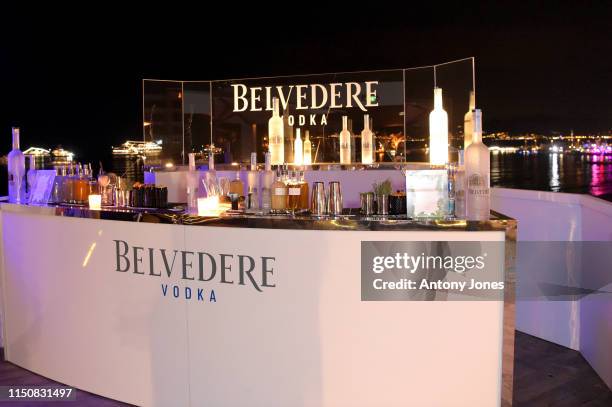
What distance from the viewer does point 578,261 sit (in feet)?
11.8

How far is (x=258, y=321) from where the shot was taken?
2.36 metres

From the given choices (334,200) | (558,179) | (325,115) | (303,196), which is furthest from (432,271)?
(558,179)

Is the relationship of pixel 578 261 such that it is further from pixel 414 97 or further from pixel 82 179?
pixel 82 179

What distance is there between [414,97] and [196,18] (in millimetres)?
3806

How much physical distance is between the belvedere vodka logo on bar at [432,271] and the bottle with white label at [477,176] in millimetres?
122

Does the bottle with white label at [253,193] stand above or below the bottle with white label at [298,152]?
below

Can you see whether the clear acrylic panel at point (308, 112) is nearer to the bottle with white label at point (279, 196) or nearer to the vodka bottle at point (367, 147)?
the vodka bottle at point (367, 147)

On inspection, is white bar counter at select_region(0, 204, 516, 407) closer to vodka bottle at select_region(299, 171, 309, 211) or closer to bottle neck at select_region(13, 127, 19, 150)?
vodka bottle at select_region(299, 171, 309, 211)

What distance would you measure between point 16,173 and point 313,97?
2.45 meters

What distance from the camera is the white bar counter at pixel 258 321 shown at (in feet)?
7.08

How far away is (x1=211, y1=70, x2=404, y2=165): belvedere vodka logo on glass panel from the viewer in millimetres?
4555

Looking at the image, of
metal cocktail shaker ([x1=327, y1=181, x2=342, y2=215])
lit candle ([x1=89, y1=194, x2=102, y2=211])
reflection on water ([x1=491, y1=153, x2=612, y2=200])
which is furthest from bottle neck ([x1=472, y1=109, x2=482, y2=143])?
reflection on water ([x1=491, y1=153, x2=612, y2=200])

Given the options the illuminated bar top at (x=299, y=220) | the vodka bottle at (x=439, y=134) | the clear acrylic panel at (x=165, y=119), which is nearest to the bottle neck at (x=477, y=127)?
the illuminated bar top at (x=299, y=220)

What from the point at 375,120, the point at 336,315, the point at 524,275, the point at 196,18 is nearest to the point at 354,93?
the point at 375,120
